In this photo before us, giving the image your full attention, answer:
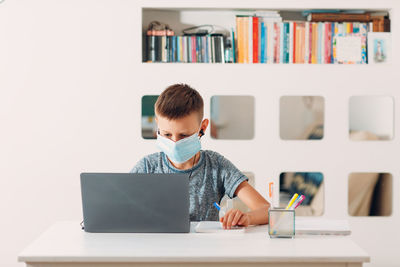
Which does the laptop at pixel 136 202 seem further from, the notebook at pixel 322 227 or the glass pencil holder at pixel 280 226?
the notebook at pixel 322 227

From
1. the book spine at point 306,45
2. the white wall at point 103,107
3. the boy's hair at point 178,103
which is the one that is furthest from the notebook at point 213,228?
the book spine at point 306,45

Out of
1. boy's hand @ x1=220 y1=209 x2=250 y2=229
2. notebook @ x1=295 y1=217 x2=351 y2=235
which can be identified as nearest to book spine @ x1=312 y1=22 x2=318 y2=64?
notebook @ x1=295 y1=217 x2=351 y2=235

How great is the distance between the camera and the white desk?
139 centimetres

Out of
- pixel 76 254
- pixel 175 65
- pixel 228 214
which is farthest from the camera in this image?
pixel 175 65

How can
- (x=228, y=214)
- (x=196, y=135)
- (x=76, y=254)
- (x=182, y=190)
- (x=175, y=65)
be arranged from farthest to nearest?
(x=175, y=65) → (x=196, y=135) → (x=228, y=214) → (x=182, y=190) → (x=76, y=254)

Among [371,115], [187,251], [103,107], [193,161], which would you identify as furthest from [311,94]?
[187,251]

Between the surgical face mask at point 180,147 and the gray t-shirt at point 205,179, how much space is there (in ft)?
0.34

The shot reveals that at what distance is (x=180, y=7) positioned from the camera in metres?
3.34

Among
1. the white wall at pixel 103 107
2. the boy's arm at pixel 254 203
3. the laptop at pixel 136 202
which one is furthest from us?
the white wall at pixel 103 107

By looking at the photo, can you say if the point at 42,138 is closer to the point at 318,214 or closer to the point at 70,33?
the point at 70,33

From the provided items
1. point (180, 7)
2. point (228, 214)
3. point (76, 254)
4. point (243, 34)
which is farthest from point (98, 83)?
point (76, 254)

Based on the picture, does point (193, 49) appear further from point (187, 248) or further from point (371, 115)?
point (187, 248)

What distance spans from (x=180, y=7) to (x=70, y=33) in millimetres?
661

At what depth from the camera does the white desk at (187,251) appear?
4.58ft
